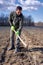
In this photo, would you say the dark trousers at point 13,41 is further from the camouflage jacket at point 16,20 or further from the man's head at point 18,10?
the man's head at point 18,10

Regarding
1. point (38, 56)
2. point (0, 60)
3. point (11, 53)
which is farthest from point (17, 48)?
point (0, 60)

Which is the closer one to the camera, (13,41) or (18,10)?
(18,10)

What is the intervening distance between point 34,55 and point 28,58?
628 mm

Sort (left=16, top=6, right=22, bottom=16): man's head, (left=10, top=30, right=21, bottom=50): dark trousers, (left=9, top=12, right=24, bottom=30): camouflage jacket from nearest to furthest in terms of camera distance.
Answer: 1. (left=16, top=6, right=22, bottom=16): man's head
2. (left=9, top=12, right=24, bottom=30): camouflage jacket
3. (left=10, top=30, right=21, bottom=50): dark trousers

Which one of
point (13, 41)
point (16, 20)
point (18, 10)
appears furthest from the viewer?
point (13, 41)

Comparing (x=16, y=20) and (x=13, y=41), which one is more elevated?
(x=16, y=20)

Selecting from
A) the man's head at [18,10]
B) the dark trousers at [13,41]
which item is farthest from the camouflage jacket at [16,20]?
the dark trousers at [13,41]

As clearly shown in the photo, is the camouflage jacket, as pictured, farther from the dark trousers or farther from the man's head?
the dark trousers

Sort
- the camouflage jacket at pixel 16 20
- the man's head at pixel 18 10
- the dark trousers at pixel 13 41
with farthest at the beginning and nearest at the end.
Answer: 1. the dark trousers at pixel 13 41
2. the camouflage jacket at pixel 16 20
3. the man's head at pixel 18 10

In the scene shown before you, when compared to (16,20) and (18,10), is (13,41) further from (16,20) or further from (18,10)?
(18,10)

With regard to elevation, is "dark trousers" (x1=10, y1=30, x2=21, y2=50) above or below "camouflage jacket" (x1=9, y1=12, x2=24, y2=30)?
below

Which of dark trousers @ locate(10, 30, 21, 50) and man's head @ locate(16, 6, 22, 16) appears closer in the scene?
man's head @ locate(16, 6, 22, 16)

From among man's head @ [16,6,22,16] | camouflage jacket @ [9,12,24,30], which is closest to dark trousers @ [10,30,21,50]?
camouflage jacket @ [9,12,24,30]

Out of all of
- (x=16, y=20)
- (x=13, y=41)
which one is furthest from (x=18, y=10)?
(x=13, y=41)
